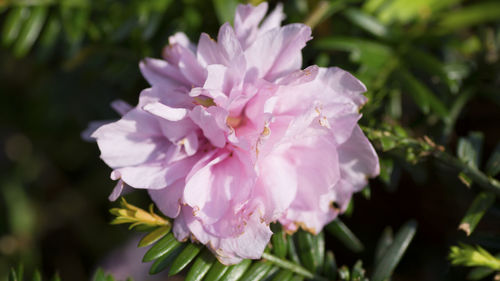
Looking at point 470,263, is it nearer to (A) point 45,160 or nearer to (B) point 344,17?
(B) point 344,17

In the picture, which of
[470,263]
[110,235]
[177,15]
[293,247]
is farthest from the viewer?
[110,235]

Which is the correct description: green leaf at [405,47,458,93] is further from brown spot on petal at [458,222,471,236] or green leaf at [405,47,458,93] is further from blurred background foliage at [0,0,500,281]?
brown spot on petal at [458,222,471,236]

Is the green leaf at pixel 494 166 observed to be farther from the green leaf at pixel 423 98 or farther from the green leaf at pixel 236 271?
the green leaf at pixel 236 271

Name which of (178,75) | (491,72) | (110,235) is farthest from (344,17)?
(110,235)

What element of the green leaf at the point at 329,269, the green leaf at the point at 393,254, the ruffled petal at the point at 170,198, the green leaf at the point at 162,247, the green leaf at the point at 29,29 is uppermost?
the green leaf at the point at 29,29

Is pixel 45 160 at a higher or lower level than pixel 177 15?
lower

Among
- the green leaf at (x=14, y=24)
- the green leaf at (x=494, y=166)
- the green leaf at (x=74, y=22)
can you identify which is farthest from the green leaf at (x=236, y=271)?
the green leaf at (x=14, y=24)

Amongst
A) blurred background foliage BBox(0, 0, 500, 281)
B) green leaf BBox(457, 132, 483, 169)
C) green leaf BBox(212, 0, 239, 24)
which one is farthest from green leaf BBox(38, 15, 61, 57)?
green leaf BBox(457, 132, 483, 169)
